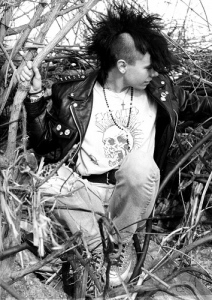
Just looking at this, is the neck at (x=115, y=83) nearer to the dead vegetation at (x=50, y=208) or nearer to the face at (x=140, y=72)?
the face at (x=140, y=72)

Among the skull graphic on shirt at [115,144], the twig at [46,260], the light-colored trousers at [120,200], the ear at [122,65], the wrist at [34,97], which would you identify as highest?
the ear at [122,65]

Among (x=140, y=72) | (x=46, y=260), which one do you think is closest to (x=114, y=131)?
(x=140, y=72)

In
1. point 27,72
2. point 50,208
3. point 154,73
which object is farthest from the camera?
point 154,73

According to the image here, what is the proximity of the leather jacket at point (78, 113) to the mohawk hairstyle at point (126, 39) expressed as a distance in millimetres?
146

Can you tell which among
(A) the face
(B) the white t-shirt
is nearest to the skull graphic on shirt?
(B) the white t-shirt

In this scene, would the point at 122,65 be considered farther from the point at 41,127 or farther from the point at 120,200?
the point at 120,200

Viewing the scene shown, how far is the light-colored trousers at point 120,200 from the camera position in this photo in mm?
2430

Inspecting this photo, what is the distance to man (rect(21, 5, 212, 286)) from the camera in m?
2.61

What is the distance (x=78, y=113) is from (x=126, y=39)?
424 millimetres

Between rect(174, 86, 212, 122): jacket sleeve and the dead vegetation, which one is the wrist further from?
rect(174, 86, 212, 122): jacket sleeve

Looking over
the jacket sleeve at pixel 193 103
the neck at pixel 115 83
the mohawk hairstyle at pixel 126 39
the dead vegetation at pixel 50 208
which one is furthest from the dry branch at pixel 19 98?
the jacket sleeve at pixel 193 103

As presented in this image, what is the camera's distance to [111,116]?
2.80 meters

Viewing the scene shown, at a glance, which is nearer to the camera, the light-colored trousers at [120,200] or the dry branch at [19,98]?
the dry branch at [19,98]

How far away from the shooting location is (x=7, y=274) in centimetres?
208
